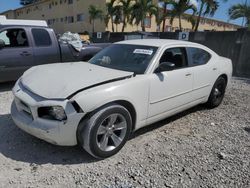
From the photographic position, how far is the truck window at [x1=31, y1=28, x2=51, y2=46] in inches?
286

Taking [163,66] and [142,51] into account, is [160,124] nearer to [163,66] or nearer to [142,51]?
[163,66]

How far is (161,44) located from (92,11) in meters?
27.6

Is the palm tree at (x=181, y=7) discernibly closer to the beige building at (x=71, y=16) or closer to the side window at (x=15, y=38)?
the beige building at (x=71, y=16)

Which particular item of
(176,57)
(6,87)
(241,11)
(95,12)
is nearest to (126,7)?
(95,12)

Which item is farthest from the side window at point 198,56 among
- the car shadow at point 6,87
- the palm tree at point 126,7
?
the palm tree at point 126,7

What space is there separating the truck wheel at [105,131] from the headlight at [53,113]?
10.2 inches

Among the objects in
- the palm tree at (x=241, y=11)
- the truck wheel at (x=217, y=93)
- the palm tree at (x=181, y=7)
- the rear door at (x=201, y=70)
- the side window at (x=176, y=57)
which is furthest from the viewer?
the palm tree at (x=181, y=7)

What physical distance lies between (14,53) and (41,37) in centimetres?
93

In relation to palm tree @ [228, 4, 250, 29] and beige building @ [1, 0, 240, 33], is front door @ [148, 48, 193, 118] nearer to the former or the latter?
palm tree @ [228, 4, 250, 29]

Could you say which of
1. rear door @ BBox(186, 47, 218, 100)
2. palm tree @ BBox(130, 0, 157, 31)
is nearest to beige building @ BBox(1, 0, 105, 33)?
palm tree @ BBox(130, 0, 157, 31)

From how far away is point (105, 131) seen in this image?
3484mm

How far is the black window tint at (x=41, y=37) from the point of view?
7262 millimetres

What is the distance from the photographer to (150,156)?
363 centimetres

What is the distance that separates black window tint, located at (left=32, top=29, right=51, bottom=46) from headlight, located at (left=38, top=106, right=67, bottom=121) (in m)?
4.50
